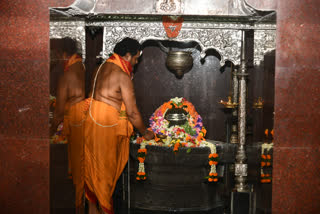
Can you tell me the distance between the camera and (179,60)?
4703mm

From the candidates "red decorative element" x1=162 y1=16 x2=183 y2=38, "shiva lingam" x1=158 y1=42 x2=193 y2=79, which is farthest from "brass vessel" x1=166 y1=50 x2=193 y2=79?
→ "red decorative element" x1=162 y1=16 x2=183 y2=38

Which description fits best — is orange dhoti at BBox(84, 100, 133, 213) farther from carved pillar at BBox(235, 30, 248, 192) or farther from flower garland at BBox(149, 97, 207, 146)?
carved pillar at BBox(235, 30, 248, 192)

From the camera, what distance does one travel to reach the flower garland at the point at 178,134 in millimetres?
4426

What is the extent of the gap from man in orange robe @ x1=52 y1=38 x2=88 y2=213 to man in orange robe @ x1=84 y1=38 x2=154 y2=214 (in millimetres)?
86

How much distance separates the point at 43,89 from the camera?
4.09 m

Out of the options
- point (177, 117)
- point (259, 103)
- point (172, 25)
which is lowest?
point (177, 117)

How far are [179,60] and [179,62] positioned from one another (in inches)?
1.0

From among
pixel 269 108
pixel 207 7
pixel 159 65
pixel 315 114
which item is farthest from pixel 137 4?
pixel 315 114

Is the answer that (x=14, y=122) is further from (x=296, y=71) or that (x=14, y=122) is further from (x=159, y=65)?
(x=296, y=71)

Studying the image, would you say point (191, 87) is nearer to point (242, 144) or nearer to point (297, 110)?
point (242, 144)

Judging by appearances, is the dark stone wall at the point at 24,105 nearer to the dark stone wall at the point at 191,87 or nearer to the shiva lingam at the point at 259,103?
the dark stone wall at the point at 191,87

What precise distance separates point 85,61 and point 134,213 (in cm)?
179

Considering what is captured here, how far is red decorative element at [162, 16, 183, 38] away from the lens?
3.99 meters

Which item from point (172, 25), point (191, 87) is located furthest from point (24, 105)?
point (191, 87)
